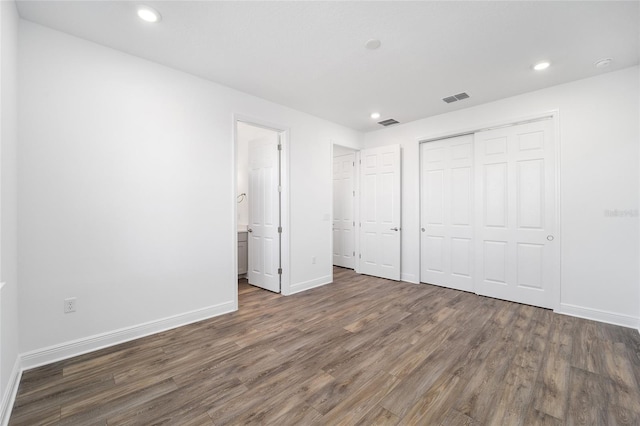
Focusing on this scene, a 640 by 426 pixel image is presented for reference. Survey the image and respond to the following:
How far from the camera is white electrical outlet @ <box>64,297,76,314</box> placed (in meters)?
2.33

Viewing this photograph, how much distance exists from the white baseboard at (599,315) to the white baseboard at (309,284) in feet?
10.2

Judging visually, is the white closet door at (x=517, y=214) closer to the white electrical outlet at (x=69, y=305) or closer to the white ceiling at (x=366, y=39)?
the white ceiling at (x=366, y=39)

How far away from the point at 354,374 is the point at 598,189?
3.45m

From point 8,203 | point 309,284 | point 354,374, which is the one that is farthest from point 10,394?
point 309,284

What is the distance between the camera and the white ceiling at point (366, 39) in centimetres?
207

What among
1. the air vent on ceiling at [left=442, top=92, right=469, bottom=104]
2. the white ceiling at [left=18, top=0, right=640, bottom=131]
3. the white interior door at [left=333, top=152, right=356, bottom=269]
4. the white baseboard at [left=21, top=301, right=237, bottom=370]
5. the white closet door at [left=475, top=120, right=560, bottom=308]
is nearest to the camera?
the white ceiling at [left=18, top=0, right=640, bottom=131]

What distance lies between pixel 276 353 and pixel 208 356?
0.59 metres

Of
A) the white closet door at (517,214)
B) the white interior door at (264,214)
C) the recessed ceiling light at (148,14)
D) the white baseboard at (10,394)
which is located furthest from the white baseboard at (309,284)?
the recessed ceiling light at (148,14)

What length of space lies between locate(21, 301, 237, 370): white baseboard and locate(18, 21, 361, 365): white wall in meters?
0.01

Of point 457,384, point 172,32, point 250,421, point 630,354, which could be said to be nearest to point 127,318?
point 250,421

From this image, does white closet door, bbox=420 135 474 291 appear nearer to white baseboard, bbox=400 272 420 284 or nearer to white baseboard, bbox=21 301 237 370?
white baseboard, bbox=400 272 420 284

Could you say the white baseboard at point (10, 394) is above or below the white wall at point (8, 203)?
below

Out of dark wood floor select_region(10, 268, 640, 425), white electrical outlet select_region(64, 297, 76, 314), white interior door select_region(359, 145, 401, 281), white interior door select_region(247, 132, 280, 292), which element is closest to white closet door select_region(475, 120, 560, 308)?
dark wood floor select_region(10, 268, 640, 425)

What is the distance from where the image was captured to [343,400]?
5.94 feet
